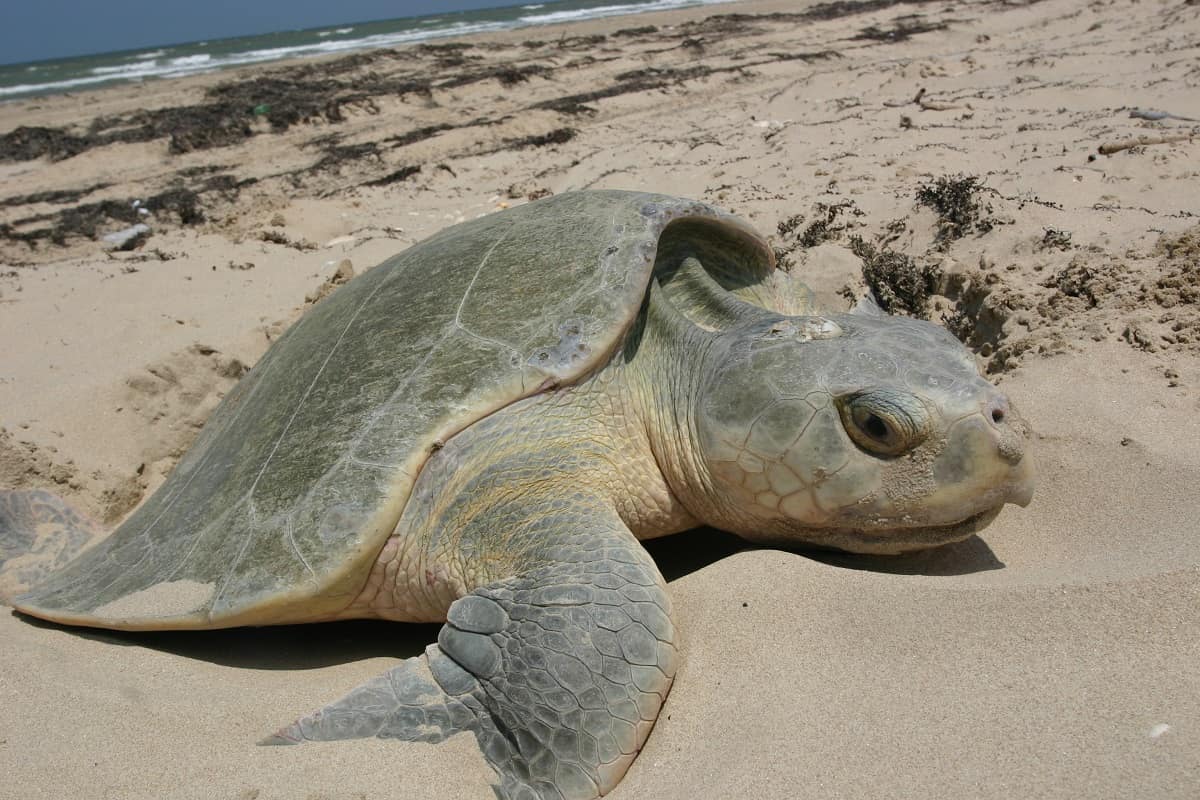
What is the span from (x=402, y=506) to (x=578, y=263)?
706mm

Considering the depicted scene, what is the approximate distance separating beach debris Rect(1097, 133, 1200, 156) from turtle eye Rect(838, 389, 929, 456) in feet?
8.72

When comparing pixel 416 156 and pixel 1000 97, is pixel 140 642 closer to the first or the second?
pixel 416 156

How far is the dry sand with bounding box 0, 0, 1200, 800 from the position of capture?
4.07ft

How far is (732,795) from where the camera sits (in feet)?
3.92

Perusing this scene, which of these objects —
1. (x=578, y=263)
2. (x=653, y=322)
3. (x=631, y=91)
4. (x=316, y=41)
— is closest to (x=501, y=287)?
(x=578, y=263)

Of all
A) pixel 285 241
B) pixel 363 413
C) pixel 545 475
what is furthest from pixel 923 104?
pixel 363 413

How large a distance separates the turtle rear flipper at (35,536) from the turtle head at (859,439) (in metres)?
1.99

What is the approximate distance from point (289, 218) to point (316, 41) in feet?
64.2

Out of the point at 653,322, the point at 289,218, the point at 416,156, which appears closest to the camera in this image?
the point at 653,322

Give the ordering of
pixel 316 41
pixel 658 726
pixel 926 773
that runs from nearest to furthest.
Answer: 1. pixel 926 773
2. pixel 658 726
3. pixel 316 41

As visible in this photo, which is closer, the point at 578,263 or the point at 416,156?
the point at 578,263

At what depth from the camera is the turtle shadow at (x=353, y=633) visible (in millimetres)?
1751

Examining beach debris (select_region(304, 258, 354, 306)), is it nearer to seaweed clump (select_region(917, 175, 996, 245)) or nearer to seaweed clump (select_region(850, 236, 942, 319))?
seaweed clump (select_region(850, 236, 942, 319))

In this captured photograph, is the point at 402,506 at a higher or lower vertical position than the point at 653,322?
lower
